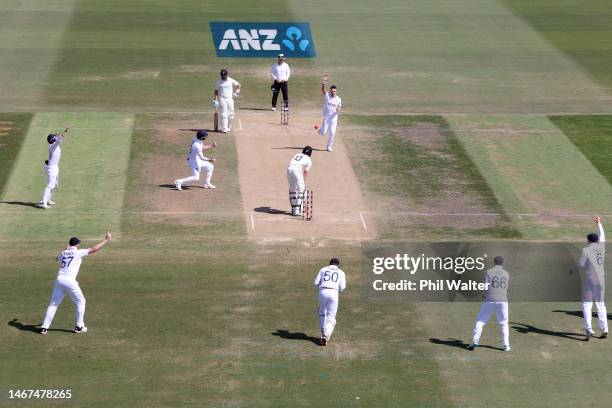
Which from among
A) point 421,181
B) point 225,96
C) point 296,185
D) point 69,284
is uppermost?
point 225,96

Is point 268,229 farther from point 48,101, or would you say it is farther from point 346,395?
point 48,101

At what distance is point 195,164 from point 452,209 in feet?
26.6

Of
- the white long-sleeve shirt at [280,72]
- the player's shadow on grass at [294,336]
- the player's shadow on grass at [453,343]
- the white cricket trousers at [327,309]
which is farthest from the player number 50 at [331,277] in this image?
the white long-sleeve shirt at [280,72]

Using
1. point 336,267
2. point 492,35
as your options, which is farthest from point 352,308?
point 492,35

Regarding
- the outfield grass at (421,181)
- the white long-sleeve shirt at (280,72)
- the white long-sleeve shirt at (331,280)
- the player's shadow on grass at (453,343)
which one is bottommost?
the player's shadow on grass at (453,343)

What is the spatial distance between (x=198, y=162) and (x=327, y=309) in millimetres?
11563

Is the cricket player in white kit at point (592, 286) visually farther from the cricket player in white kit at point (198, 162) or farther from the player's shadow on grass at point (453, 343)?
the cricket player in white kit at point (198, 162)

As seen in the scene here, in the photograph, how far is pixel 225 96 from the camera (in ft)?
145

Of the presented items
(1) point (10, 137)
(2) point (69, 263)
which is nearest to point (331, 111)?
(1) point (10, 137)

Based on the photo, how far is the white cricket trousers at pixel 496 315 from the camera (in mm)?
28266

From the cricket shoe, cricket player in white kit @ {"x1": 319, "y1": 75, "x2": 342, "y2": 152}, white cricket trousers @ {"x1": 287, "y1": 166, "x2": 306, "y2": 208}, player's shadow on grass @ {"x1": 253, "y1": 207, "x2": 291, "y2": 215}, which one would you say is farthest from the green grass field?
white cricket trousers @ {"x1": 287, "y1": 166, "x2": 306, "y2": 208}

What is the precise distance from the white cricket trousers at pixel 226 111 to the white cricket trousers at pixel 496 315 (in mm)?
18343

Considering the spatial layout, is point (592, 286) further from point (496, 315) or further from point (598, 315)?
point (496, 315)

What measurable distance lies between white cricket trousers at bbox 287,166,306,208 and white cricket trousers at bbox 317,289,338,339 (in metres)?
8.41
